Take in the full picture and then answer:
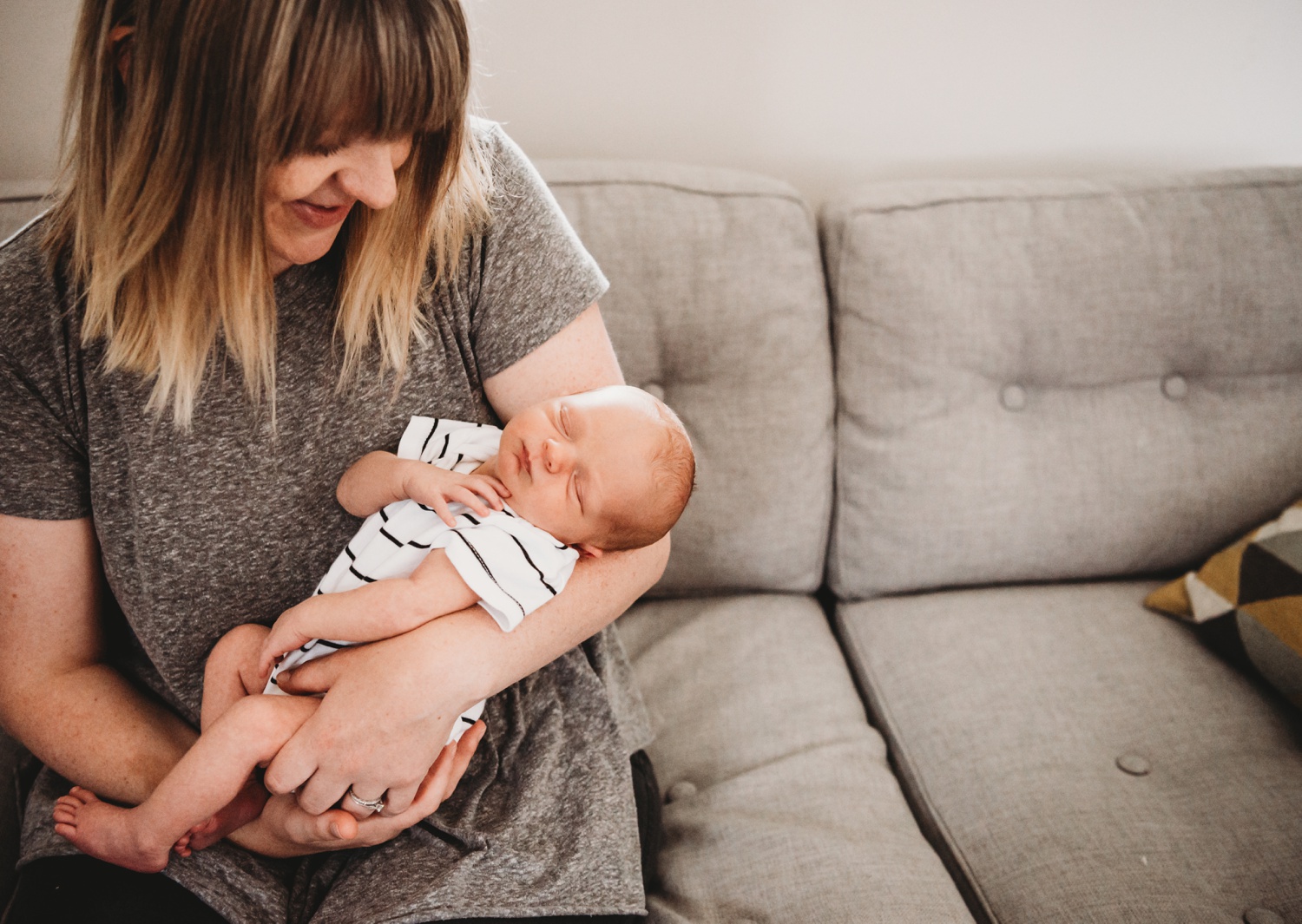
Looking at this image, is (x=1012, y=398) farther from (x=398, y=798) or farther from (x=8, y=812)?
(x=8, y=812)

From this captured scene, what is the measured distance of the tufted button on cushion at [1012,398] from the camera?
1544 mm

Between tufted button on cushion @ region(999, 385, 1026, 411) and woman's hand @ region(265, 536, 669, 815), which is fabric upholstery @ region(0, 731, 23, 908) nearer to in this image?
woman's hand @ region(265, 536, 669, 815)

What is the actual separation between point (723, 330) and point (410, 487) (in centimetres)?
72

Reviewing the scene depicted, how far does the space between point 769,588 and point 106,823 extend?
41.7 inches

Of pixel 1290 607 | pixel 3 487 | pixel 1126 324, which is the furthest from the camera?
pixel 1126 324

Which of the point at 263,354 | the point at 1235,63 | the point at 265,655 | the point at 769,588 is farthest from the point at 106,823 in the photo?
the point at 1235,63

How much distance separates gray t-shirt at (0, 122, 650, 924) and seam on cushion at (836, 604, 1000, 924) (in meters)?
0.50

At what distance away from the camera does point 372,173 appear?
789 mm

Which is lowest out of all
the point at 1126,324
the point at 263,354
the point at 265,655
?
the point at 265,655

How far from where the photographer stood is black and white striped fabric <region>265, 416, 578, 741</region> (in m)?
0.90

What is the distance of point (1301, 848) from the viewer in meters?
1.14

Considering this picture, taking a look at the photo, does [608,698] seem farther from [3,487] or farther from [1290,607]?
[1290,607]

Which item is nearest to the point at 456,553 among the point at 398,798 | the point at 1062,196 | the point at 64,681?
the point at 398,798

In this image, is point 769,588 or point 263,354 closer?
point 263,354
